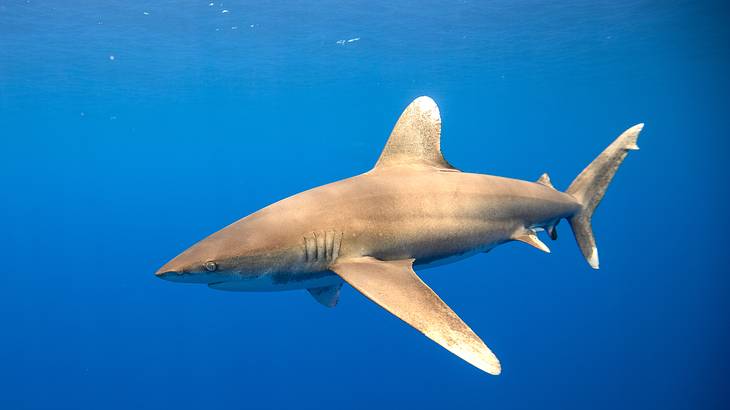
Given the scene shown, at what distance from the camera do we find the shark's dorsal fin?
4680 millimetres

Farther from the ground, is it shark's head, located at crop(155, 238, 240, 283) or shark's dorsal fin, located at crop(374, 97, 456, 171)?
shark's dorsal fin, located at crop(374, 97, 456, 171)

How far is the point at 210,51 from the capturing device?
73.7 ft

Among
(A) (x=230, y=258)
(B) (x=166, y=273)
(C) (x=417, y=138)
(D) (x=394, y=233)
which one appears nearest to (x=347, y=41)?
(C) (x=417, y=138)

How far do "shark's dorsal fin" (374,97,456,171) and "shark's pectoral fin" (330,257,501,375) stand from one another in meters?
1.35

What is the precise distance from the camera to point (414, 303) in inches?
118

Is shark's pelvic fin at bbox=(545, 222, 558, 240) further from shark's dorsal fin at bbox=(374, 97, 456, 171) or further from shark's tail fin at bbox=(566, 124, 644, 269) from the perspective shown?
shark's dorsal fin at bbox=(374, 97, 456, 171)

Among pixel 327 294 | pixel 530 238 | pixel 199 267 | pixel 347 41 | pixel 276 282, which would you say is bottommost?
pixel 327 294

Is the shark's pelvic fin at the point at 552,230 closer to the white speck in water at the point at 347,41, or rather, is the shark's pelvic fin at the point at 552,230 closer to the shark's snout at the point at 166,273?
the shark's snout at the point at 166,273

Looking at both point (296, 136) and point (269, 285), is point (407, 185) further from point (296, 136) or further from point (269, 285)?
point (296, 136)

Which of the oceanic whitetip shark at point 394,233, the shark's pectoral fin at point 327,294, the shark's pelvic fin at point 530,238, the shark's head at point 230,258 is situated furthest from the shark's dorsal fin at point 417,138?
the shark's head at point 230,258

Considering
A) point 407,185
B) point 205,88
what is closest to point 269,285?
point 407,185

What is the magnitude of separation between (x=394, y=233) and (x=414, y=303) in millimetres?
895

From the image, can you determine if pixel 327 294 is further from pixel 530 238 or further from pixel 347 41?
pixel 347 41

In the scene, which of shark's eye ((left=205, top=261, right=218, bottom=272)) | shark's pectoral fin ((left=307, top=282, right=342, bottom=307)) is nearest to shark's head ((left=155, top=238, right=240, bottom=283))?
shark's eye ((left=205, top=261, right=218, bottom=272))
